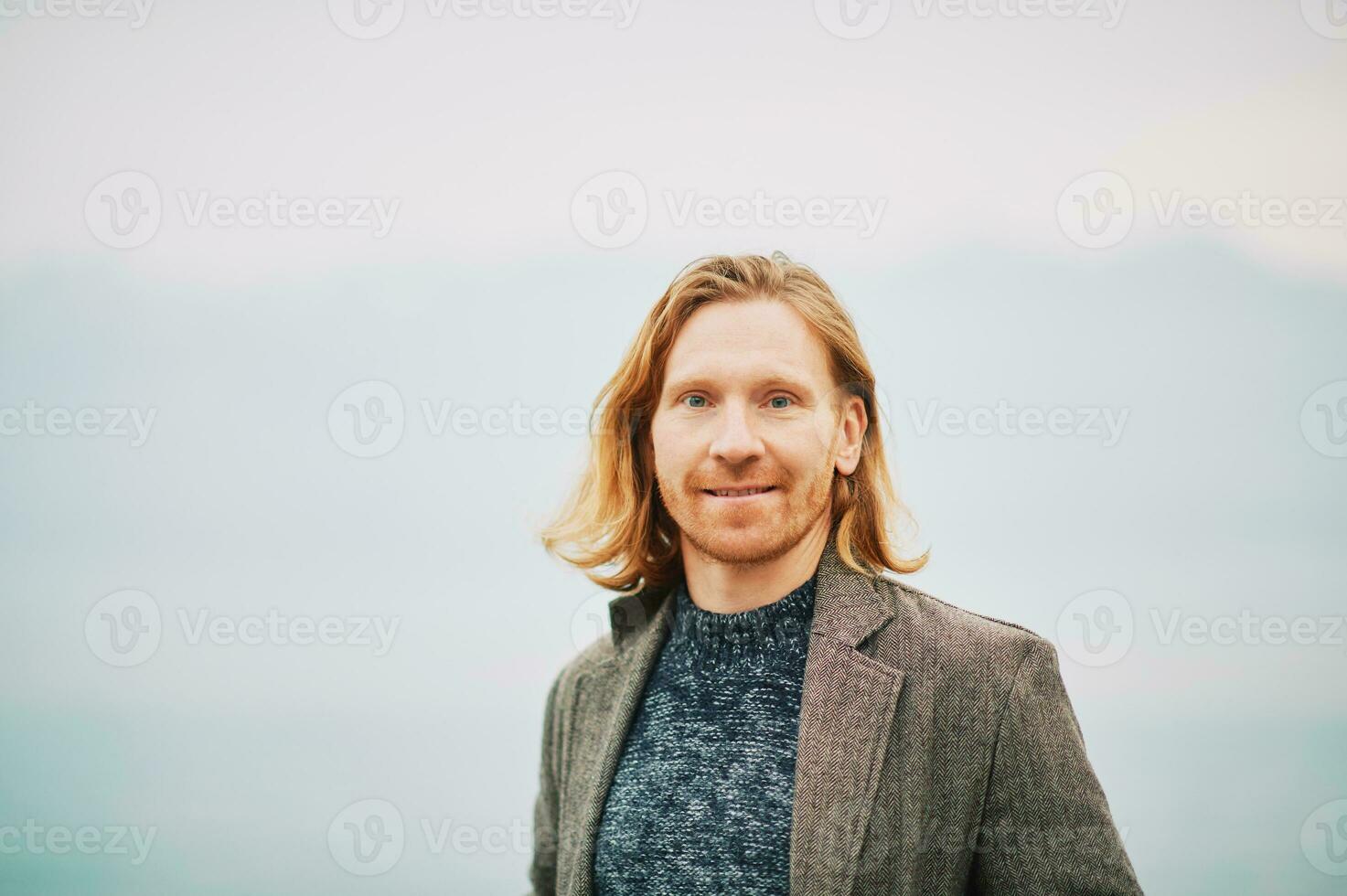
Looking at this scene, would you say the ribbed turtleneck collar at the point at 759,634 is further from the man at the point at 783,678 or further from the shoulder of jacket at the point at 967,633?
the shoulder of jacket at the point at 967,633

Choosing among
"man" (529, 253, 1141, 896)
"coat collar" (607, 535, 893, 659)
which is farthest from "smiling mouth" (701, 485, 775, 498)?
"coat collar" (607, 535, 893, 659)

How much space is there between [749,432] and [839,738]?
81 centimetres

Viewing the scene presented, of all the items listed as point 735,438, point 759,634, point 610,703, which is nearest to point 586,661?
point 610,703

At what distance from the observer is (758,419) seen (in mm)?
2574

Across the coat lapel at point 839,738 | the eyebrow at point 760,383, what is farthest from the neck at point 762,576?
the eyebrow at point 760,383

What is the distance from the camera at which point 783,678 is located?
256 centimetres

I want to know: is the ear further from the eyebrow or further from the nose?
the nose

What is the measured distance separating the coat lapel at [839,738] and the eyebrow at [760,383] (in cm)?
57

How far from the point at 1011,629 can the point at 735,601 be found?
2.46 feet

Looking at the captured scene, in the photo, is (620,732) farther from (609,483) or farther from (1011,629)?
(1011,629)

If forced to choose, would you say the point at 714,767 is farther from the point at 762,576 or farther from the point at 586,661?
the point at 586,661

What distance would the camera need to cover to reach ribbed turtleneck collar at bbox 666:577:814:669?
261 cm

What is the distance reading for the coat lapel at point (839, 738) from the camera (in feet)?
7.32

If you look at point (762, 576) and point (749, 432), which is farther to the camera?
point (762, 576)
